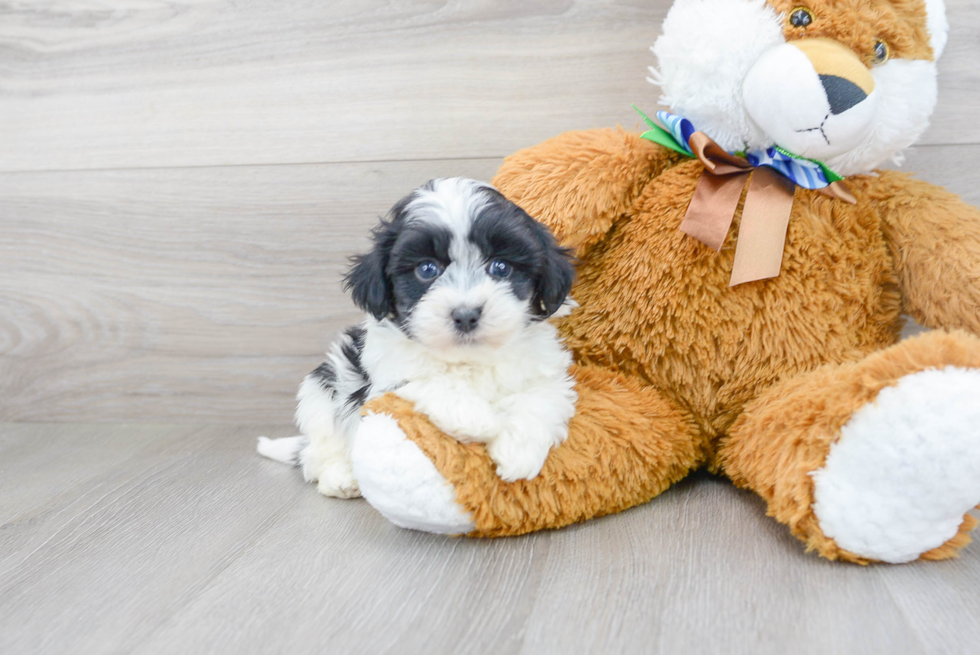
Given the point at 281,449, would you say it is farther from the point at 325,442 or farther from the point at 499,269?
the point at 499,269

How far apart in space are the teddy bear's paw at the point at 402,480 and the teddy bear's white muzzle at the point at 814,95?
0.73m

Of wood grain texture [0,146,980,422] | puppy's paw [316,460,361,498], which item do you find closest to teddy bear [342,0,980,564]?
puppy's paw [316,460,361,498]

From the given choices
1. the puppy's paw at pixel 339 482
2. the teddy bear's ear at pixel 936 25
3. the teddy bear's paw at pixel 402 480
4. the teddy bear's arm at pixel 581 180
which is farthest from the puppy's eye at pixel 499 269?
the teddy bear's ear at pixel 936 25

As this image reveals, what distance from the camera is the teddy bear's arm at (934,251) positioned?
46.0 inches

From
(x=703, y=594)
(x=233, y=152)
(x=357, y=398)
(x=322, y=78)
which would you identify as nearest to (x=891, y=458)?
(x=703, y=594)

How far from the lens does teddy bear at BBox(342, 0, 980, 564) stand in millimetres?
1038

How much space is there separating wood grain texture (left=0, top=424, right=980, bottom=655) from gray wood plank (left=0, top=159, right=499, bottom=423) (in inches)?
20.3

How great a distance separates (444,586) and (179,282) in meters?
1.17

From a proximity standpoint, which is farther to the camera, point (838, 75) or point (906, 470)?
point (838, 75)

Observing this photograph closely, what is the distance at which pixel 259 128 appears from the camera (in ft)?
5.66

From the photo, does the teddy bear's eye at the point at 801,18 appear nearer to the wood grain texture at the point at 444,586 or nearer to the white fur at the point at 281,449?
the wood grain texture at the point at 444,586

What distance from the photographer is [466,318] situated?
3.45ft

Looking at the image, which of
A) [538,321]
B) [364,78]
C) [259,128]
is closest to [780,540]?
[538,321]

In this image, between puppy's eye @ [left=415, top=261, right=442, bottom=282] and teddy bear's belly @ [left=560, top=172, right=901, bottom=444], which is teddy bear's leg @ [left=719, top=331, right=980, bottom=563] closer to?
teddy bear's belly @ [left=560, top=172, right=901, bottom=444]
